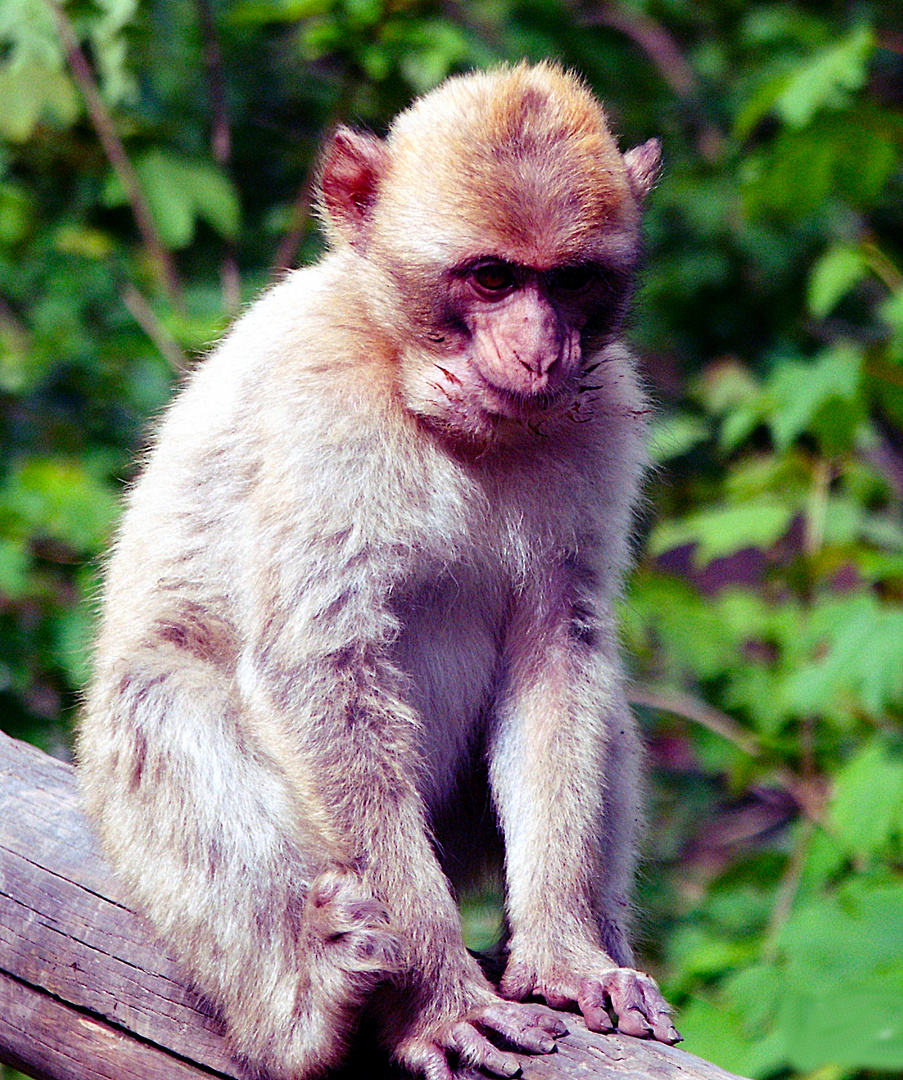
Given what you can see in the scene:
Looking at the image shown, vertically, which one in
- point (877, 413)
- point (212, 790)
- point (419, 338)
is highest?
point (419, 338)

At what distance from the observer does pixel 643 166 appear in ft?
13.0

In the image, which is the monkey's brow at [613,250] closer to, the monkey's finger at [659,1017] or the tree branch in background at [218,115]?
the monkey's finger at [659,1017]

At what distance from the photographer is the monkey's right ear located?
12.3 ft

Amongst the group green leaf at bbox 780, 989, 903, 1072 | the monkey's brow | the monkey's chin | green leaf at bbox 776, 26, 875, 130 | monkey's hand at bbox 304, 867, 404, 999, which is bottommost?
monkey's hand at bbox 304, 867, 404, 999

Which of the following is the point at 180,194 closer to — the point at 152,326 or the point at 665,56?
the point at 152,326

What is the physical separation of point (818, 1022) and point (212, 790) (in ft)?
5.61

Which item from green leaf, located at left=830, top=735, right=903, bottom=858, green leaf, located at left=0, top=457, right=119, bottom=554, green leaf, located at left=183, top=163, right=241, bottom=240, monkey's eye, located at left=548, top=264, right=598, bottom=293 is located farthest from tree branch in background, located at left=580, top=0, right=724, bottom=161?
monkey's eye, located at left=548, top=264, right=598, bottom=293

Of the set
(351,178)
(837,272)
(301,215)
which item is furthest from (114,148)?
(837,272)

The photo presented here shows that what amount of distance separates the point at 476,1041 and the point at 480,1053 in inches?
1.2

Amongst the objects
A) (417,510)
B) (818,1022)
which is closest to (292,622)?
A: (417,510)

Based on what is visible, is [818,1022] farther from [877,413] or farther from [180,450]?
[877,413]

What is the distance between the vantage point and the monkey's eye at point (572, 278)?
3.46 metres

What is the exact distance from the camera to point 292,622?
347 centimetres

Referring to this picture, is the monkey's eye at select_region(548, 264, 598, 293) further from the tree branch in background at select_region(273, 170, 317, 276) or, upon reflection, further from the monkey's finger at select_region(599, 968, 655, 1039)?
the tree branch in background at select_region(273, 170, 317, 276)
